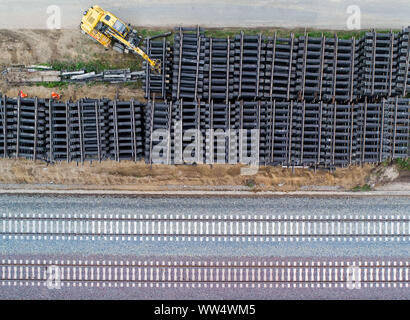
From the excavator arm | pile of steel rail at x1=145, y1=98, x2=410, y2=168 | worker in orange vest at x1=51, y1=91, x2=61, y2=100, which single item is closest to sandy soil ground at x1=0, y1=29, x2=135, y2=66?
the excavator arm

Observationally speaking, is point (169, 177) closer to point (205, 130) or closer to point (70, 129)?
point (205, 130)

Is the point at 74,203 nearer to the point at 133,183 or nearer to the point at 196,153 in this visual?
the point at 133,183

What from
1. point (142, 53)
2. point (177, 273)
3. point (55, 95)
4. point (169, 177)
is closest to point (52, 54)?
point (55, 95)

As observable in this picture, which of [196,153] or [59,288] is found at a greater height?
[196,153]

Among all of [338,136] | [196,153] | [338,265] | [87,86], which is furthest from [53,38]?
[338,265]

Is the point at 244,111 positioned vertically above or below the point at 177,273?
above

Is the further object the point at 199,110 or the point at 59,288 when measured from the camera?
the point at 59,288

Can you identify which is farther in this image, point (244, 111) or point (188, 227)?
point (188, 227)
